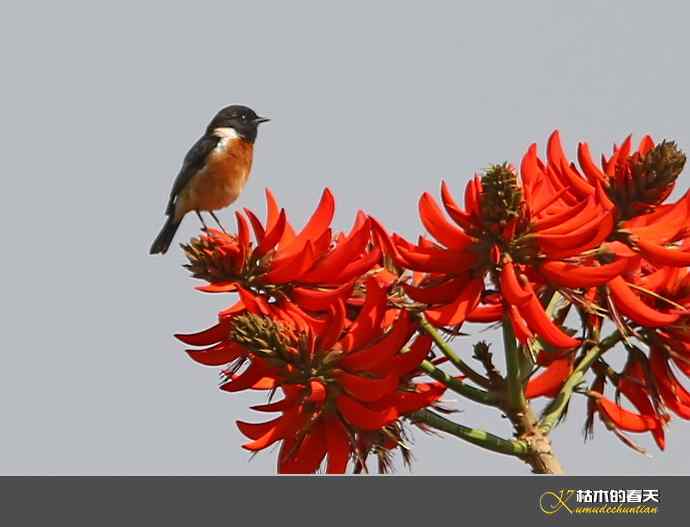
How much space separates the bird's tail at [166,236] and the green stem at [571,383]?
4.91m

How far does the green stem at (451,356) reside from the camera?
3107mm

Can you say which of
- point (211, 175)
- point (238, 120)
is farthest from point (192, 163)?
point (238, 120)

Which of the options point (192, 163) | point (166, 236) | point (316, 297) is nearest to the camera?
point (316, 297)

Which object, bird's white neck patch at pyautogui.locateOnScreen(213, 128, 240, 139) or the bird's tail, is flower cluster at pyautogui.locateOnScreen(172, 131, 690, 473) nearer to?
the bird's tail

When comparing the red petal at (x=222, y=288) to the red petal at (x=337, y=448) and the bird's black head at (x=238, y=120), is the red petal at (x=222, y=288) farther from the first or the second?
the bird's black head at (x=238, y=120)

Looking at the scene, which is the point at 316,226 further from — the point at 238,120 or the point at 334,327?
the point at 238,120

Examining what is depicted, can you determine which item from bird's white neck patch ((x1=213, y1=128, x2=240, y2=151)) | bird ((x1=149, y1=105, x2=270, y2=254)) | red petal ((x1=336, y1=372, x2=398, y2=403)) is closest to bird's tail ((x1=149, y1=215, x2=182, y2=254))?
bird ((x1=149, y1=105, x2=270, y2=254))

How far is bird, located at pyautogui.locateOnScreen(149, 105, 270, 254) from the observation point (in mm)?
7988

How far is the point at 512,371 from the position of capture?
305cm

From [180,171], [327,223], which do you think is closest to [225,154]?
[180,171]

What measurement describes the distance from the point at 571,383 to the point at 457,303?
391 mm

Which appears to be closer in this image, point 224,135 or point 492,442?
point 492,442
